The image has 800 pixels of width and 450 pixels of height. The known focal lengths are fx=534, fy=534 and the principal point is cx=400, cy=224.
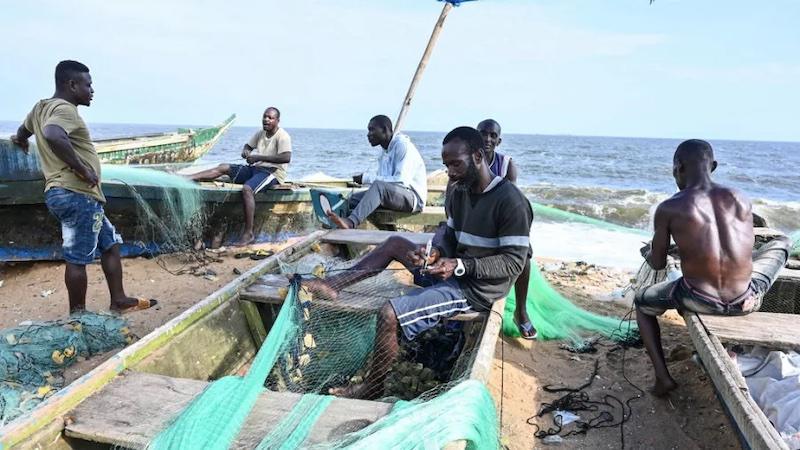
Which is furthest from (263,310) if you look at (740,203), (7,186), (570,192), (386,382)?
(570,192)

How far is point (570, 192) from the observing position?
18531 millimetres

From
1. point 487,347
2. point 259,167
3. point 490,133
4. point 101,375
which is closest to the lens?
point 101,375

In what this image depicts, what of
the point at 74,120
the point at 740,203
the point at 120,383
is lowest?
the point at 120,383

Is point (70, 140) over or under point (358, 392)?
over

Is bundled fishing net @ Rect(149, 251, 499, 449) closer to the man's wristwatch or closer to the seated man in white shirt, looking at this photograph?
the man's wristwatch

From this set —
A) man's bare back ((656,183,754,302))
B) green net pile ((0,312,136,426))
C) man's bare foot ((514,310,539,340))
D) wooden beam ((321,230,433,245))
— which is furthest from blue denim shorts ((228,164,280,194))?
man's bare back ((656,183,754,302))

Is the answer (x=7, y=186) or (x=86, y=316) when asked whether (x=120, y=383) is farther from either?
(x=7, y=186)

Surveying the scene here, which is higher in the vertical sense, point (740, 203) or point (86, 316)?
point (740, 203)

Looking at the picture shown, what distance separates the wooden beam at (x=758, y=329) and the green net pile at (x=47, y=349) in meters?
3.96

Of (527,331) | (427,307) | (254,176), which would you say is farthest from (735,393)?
(254,176)

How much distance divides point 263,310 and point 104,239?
184 cm

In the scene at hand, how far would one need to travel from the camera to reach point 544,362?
4.29 m

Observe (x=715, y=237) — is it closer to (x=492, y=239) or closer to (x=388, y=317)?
(x=492, y=239)

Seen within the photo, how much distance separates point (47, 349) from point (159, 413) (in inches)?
83.6
